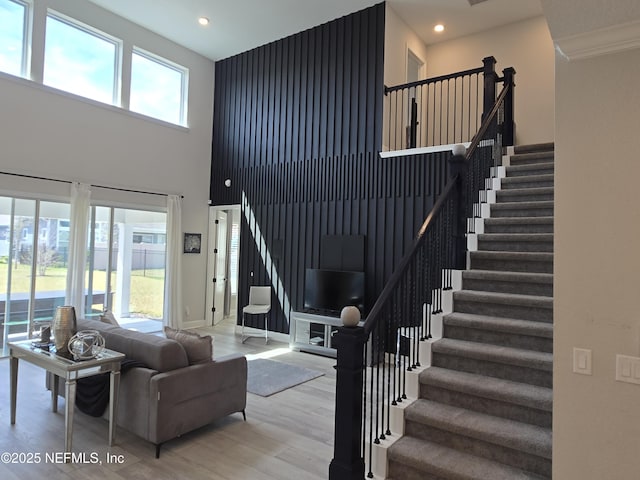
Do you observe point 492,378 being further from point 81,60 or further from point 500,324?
point 81,60

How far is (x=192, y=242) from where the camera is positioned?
27.7 feet

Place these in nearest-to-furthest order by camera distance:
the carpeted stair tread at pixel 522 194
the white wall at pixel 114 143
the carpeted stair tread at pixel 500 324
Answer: the carpeted stair tread at pixel 500 324 < the carpeted stair tread at pixel 522 194 < the white wall at pixel 114 143

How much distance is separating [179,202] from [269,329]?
308cm

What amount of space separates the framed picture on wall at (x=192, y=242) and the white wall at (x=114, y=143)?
0.12 metres

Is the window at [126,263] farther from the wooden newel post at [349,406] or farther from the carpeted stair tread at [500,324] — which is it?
the carpeted stair tread at [500,324]

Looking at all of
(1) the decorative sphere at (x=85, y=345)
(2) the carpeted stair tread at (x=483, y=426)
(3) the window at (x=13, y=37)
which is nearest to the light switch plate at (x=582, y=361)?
(2) the carpeted stair tread at (x=483, y=426)

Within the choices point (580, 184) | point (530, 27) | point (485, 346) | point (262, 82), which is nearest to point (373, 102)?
point (262, 82)

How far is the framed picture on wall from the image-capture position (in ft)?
27.3

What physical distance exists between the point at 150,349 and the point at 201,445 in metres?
0.92

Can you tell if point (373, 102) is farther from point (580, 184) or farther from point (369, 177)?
point (580, 184)

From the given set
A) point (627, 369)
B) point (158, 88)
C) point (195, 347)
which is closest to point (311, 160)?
point (158, 88)

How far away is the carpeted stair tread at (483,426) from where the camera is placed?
2.37m

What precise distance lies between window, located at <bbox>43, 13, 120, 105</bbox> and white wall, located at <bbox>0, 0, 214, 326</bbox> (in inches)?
7.0

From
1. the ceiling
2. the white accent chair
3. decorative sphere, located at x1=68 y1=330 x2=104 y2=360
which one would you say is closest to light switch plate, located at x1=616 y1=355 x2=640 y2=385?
decorative sphere, located at x1=68 y1=330 x2=104 y2=360
